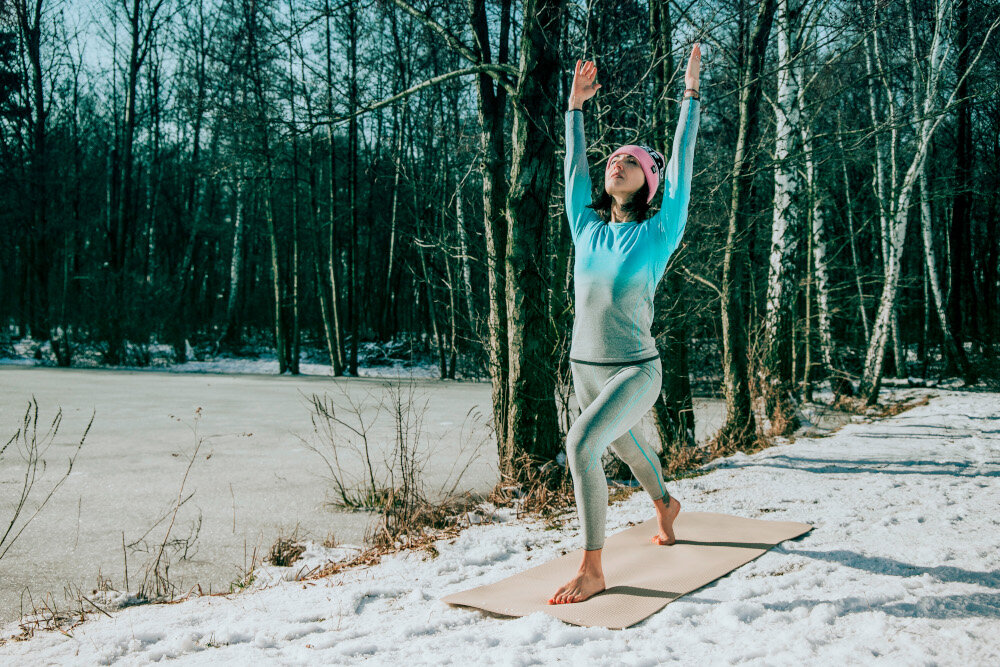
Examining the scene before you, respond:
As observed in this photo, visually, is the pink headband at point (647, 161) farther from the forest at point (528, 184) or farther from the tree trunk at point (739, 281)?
the tree trunk at point (739, 281)

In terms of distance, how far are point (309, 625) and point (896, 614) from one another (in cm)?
224

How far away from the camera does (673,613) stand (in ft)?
8.42

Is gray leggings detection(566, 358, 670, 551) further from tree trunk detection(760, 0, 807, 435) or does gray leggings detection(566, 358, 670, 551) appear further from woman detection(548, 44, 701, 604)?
tree trunk detection(760, 0, 807, 435)

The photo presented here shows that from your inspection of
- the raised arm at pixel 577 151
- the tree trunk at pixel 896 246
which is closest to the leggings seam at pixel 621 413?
the raised arm at pixel 577 151

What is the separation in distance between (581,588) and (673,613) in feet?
1.26

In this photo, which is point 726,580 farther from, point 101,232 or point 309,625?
point 101,232

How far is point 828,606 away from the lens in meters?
2.53

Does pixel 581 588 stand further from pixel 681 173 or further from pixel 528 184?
pixel 528 184

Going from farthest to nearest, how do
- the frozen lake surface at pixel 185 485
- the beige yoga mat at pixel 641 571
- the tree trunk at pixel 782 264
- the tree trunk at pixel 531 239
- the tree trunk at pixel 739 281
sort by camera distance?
the tree trunk at pixel 782 264
the tree trunk at pixel 739 281
the tree trunk at pixel 531 239
the frozen lake surface at pixel 185 485
the beige yoga mat at pixel 641 571

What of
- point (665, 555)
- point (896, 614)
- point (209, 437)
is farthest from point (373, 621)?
point (209, 437)

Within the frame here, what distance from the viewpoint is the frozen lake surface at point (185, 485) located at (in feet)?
11.7

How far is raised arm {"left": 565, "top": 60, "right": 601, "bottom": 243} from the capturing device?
3094 mm

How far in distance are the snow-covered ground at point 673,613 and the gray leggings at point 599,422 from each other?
1.45ft

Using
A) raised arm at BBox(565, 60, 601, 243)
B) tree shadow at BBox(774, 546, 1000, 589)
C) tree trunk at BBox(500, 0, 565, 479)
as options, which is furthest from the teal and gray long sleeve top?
tree trunk at BBox(500, 0, 565, 479)
